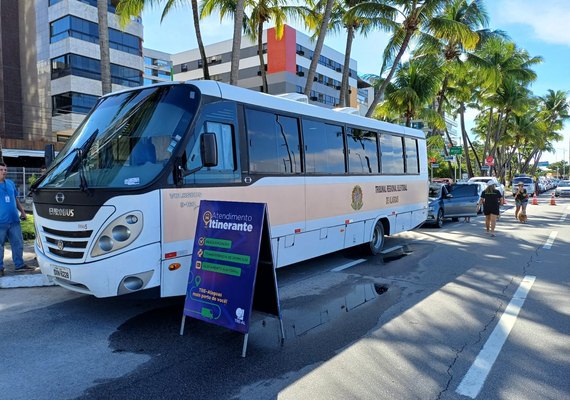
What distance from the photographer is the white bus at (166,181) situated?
4.76 metres

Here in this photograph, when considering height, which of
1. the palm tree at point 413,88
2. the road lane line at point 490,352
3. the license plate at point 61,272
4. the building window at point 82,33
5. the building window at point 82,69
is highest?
the building window at point 82,33

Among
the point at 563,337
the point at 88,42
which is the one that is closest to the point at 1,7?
the point at 88,42

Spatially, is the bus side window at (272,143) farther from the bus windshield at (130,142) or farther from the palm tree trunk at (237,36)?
the palm tree trunk at (237,36)

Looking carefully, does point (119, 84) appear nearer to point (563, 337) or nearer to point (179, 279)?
point (179, 279)

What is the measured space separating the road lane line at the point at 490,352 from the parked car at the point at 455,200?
1018cm

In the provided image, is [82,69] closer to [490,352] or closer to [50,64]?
[50,64]

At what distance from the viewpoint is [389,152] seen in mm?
10398

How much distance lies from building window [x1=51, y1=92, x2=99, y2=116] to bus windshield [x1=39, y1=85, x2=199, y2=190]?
33792mm

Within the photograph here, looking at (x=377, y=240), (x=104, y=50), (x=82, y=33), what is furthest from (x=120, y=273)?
(x=82, y=33)

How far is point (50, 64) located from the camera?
36.3 meters

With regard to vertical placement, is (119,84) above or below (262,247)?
above

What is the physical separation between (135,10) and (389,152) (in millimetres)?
9301

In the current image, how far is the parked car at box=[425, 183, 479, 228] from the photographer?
16.5m

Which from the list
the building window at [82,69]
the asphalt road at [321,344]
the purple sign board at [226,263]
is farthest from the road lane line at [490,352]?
the building window at [82,69]
